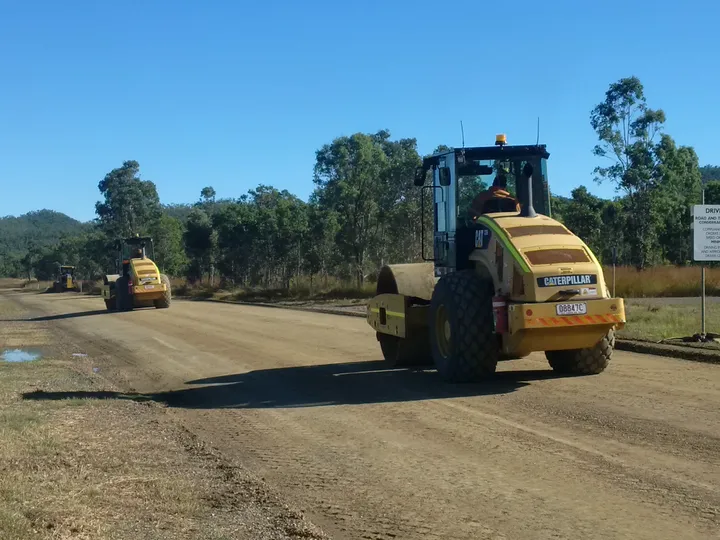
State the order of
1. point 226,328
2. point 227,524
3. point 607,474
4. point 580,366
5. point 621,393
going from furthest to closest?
point 226,328 → point 580,366 → point 621,393 → point 607,474 → point 227,524

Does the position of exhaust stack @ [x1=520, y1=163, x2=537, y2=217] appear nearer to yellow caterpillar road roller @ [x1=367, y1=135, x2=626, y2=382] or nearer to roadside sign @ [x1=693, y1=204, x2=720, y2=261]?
yellow caterpillar road roller @ [x1=367, y1=135, x2=626, y2=382]

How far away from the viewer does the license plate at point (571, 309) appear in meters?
9.51

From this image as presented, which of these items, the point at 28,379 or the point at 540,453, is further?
the point at 28,379

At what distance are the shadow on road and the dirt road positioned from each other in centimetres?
4

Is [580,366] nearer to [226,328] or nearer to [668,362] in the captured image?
[668,362]

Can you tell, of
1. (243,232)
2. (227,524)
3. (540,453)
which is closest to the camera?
(227,524)

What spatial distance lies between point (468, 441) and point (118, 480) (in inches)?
124

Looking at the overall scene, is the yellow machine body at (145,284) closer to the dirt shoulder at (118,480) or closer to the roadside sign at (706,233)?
the dirt shoulder at (118,480)

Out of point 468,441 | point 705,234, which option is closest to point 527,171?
point 468,441

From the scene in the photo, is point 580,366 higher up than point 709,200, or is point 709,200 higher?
point 709,200

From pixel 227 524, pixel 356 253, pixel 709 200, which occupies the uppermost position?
pixel 709 200

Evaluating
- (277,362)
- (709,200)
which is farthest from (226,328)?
(709,200)

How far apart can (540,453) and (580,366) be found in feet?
13.5

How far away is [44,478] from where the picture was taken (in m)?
6.48
